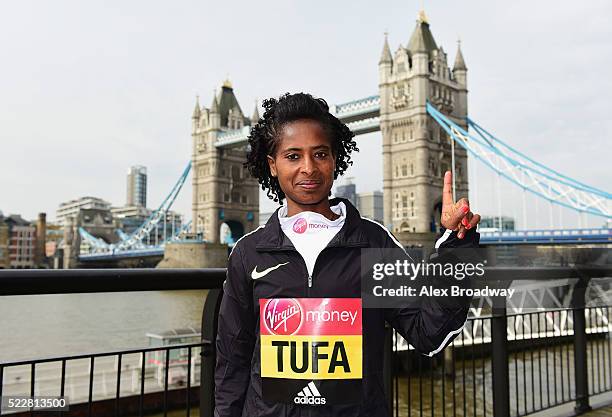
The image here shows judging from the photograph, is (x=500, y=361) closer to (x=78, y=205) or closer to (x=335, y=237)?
(x=335, y=237)

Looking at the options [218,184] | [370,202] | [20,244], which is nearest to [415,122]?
[218,184]

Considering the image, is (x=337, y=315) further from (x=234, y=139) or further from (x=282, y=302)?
(x=234, y=139)

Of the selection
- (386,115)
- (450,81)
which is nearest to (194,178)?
(386,115)

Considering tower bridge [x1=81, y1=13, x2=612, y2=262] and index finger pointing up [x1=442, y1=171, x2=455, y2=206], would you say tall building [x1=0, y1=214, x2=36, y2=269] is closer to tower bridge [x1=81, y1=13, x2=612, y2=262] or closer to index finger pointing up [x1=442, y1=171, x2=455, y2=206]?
tower bridge [x1=81, y1=13, x2=612, y2=262]

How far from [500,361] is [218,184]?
163ft

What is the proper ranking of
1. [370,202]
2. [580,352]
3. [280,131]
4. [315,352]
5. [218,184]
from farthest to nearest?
1. [370,202]
2. [218,184]
3. [580,352]
4. [280,131]
5. [315,352]

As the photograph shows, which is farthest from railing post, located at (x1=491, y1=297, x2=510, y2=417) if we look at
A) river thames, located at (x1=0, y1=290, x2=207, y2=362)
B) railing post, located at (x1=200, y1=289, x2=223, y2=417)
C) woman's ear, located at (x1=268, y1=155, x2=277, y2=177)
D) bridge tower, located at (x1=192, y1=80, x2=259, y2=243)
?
bridge tower, located at (x1=192, y1=80, x2=259, y2=243)

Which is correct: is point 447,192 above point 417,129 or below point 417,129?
below

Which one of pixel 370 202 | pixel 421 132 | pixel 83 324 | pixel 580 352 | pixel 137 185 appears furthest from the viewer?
pixel 137 185

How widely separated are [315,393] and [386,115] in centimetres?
3868

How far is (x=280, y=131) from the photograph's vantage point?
139 cm

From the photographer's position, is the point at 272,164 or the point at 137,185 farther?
the point at 137,185

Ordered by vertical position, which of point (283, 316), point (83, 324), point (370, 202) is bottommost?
point (83, 324)

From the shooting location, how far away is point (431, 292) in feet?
4.33
